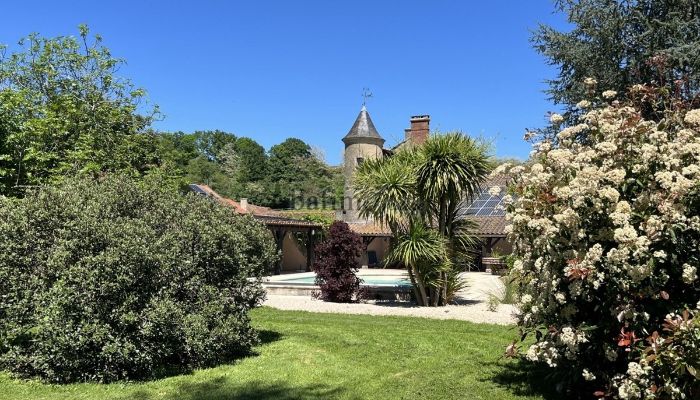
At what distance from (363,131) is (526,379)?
87.1ft

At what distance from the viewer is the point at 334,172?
200ft

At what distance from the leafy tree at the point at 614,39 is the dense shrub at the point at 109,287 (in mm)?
10289

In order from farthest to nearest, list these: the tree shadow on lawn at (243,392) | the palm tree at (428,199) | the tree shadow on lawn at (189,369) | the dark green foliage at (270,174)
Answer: the dark green foliage at (270,174) → the palm tree at (428,199) → the tree shadow on lawn at (189,369) → the tree shadow on lawn at (243,392)

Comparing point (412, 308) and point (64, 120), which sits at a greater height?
point (64, 120)

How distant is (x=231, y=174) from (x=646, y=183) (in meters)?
65.5

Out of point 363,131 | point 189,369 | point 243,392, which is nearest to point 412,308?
point 189,369

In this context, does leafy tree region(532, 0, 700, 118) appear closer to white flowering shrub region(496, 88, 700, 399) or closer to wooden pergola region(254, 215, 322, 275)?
white flowering shrub region(496, 88, 700, 399)

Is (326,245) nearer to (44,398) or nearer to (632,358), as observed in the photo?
(44,398)

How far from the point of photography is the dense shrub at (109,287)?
5223mm

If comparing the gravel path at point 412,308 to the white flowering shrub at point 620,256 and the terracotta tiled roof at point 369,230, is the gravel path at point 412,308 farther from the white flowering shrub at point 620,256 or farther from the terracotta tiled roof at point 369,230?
the terracotta tiled roof at point 369,230

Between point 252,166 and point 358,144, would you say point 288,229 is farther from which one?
point 252,166

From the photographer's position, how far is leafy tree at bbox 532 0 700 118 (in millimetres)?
12492

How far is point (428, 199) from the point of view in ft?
39.0

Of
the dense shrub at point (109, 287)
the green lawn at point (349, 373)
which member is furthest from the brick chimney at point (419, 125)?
the dense shrub at point (109, 287)
